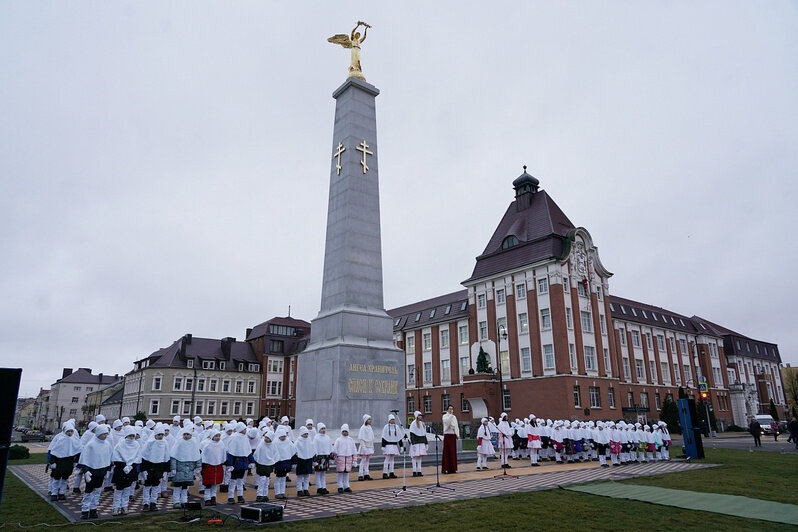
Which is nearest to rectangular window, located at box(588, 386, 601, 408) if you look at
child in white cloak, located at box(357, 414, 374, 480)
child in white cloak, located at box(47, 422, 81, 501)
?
child in white cloak, located at box(357, 414, 374, 480)

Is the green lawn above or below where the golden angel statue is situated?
below

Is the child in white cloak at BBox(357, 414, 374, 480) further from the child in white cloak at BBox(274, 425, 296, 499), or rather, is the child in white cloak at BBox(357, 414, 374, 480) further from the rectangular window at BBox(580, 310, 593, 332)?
the rectangular window at BBox(580, 310, 593, 332)

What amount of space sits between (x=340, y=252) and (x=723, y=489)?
14760 millimetres

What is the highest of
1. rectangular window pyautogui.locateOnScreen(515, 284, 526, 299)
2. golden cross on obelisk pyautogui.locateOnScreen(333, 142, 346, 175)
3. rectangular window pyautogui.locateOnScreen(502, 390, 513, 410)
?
golden cross on obelisk pyautogui.locateOnScreen(333, 142, 346, 175)

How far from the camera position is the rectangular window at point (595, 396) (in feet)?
133

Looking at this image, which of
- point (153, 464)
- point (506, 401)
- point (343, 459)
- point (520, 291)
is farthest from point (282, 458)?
point (520, 291)

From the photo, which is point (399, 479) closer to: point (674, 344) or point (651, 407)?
point (651, 407)

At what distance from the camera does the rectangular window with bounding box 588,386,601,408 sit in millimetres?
40503

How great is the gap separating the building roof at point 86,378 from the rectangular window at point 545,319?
88.3 metres

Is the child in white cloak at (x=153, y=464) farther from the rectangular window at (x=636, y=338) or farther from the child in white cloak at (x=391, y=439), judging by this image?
the rectangular window at (x=636, y=338)

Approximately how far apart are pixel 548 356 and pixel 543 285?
19.7 ft

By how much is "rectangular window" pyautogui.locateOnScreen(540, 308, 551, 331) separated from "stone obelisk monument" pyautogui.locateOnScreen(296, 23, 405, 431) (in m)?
24.2

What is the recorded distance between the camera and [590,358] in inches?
1638

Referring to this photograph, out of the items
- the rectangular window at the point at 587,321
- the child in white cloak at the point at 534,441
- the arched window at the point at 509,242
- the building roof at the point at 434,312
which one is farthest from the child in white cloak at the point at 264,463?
the building roof at the point at 434,312
